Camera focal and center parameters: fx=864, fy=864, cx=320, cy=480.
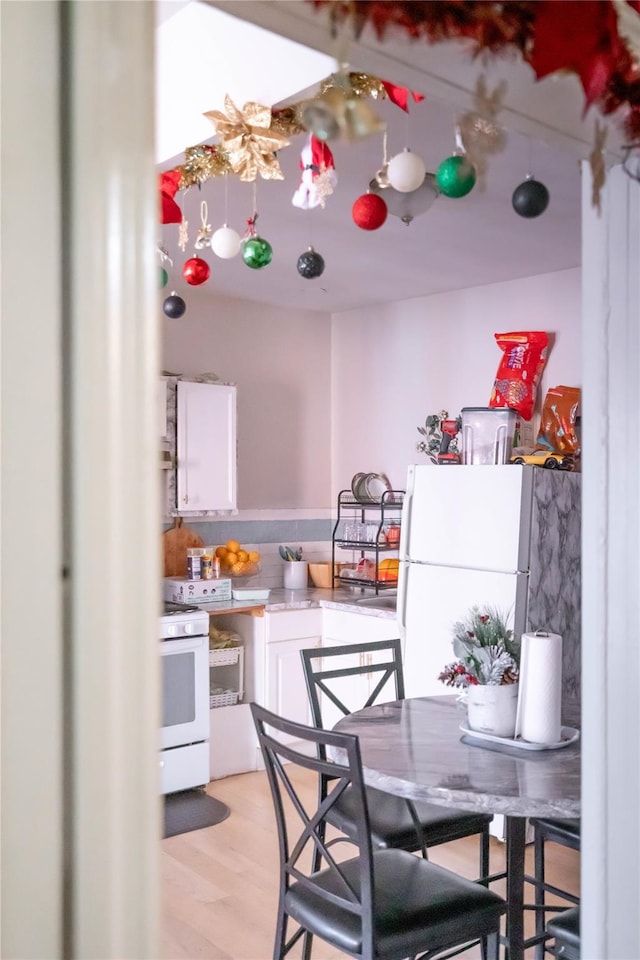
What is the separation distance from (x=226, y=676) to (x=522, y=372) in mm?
2130

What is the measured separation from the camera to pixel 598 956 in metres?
1.19

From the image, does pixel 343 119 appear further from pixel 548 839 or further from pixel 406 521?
pixel 406 521

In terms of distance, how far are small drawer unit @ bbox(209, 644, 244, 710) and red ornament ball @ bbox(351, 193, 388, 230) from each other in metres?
2.57

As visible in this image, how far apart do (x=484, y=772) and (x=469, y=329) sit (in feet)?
10.2

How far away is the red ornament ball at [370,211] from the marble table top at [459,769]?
4.26 ft

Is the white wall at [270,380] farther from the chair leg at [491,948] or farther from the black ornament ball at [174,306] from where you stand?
the chair leg at [491,948]

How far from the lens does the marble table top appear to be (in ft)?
5.69

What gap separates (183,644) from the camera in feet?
12.9

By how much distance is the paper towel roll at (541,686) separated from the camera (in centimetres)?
204

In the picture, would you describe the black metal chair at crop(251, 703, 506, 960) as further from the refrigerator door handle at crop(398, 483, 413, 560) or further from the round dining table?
the refrigerator door handle at crop(398, 483, 413, 560)

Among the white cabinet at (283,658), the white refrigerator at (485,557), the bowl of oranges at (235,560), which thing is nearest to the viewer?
the white refrigerator at (485,557)

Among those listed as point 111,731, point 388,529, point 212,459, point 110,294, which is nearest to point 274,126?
point 110,294

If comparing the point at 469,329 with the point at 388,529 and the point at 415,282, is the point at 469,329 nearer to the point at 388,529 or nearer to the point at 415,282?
the point at 415,282

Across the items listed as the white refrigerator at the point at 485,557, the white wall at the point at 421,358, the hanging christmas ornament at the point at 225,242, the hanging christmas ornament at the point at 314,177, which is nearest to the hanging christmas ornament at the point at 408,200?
the hanging christmas ornament at the point at 314,177
